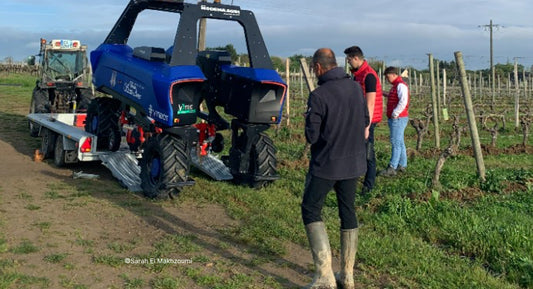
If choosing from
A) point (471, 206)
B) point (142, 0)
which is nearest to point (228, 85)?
point (142, 0)

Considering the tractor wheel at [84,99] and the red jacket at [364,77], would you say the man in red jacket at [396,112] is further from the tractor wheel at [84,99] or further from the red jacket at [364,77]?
the tractor wheel at [84,99]

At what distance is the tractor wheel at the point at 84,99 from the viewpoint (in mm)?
13734

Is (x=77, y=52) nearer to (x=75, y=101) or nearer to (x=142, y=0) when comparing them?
(x=75, y=101)

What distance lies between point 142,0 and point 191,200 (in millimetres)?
3195

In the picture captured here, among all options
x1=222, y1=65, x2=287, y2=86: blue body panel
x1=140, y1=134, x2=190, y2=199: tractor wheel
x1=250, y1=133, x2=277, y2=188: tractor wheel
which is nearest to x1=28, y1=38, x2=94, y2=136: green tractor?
x1=140, y1=134, x2=190, y2=199: tractor wheel

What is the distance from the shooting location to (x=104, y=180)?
8344 millimetres

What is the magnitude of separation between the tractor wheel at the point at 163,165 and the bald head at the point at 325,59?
3.12 m

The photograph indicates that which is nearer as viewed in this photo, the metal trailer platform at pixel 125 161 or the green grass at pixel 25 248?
the green grass at pixel 25 248

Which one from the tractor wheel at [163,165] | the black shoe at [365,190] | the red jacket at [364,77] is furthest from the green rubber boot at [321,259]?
the black shoe at [365,190]

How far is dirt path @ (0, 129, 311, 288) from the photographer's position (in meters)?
4.39

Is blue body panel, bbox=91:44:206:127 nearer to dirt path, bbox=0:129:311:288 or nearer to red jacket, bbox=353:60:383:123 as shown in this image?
dirt path, bbox=0:129:311:288

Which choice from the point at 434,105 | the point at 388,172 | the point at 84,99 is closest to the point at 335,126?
the point at 388,172

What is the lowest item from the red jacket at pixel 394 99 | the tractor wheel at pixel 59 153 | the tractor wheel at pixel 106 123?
the tractor wheel at pixel 59 153

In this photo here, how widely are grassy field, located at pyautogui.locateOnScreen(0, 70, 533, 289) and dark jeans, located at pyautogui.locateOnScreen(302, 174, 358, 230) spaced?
1.92 feet
